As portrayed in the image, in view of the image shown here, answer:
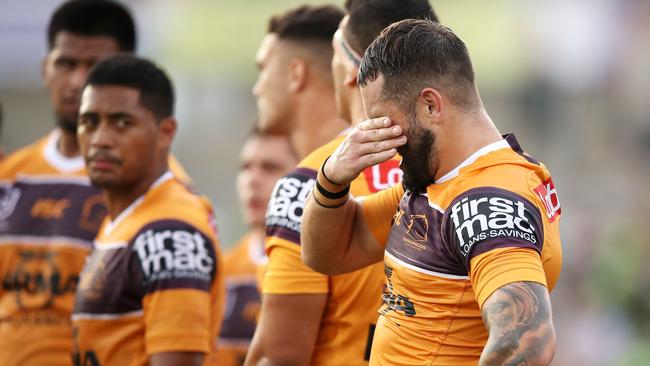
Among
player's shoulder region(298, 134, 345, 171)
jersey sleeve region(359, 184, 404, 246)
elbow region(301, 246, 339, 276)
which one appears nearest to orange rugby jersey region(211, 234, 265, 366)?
player's shoulder region(298, 134, 345, 171)

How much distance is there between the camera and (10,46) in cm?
2503

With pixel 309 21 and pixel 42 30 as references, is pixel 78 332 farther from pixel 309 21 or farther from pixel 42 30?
pixel 42 30

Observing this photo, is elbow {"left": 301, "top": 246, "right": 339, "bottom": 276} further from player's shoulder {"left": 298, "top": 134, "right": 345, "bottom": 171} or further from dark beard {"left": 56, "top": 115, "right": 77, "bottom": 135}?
dark beard {"left": 56, "top": 115, "right": 77, "bottom": 135}

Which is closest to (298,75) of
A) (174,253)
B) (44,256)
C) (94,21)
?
(174,253)

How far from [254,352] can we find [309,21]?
5.63 ft

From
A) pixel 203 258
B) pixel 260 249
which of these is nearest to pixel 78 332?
pixel 203 258

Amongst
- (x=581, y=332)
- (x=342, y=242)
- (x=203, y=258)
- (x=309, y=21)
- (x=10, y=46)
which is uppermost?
(x=309, y=21)

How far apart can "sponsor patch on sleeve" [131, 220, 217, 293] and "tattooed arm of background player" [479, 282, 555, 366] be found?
2.34 meters

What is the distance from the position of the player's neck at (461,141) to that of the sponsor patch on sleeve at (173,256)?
1985mm

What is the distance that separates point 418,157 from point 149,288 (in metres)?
2.04

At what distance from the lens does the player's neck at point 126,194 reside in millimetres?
6113

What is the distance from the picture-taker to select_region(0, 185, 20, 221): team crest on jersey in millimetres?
7066

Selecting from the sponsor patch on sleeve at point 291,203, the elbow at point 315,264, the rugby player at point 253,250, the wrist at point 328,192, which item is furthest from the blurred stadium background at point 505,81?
the wrist at point 328,192

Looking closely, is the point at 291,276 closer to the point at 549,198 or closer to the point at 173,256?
the point at 173,256
